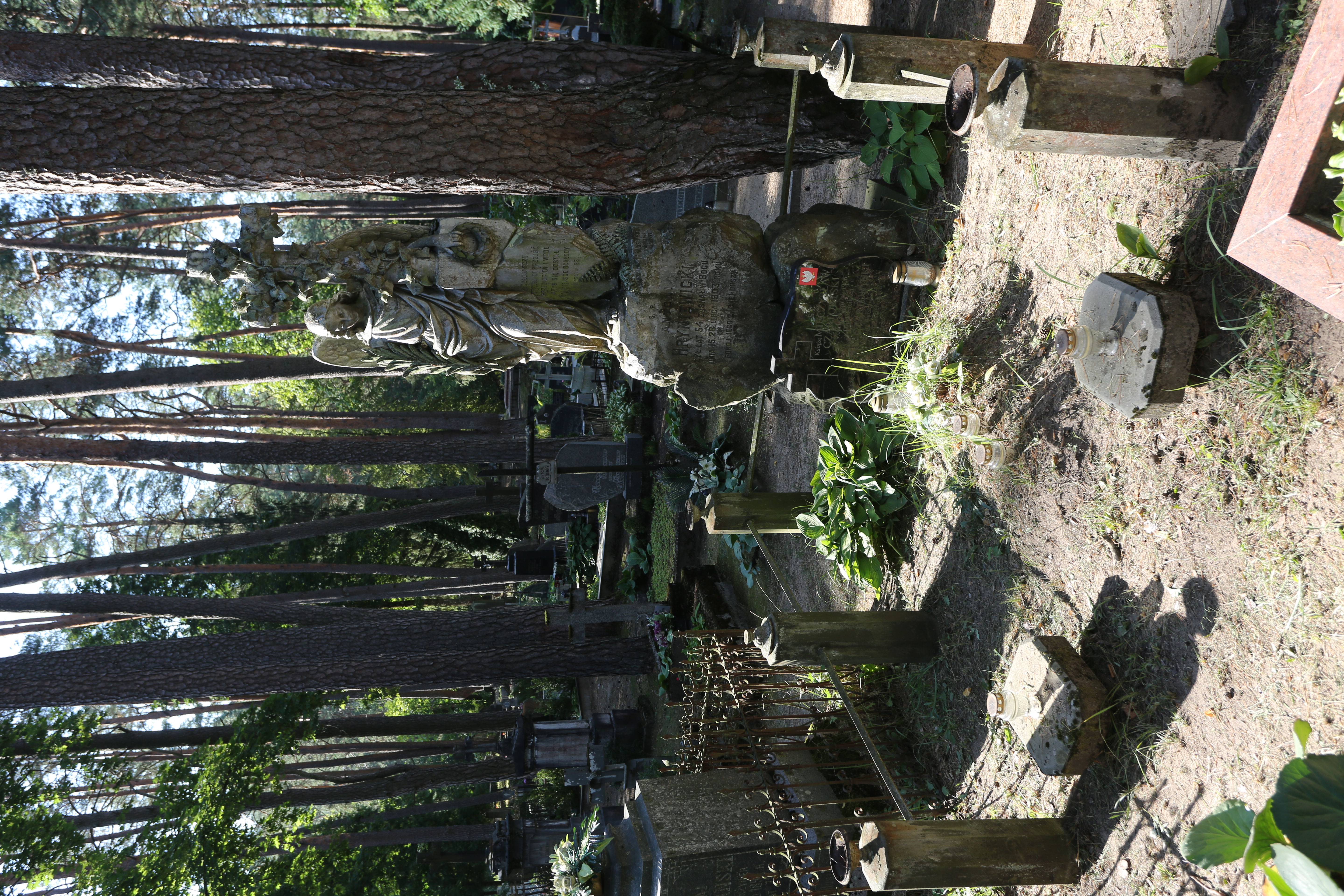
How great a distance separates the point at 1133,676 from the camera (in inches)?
119

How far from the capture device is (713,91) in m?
4.97

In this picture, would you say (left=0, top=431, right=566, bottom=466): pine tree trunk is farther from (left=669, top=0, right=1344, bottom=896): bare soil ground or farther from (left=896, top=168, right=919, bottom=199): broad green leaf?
(left=669, top=0, right=1344, bottom=896): bare soil ground

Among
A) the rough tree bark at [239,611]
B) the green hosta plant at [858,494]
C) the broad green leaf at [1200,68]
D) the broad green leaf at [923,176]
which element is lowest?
the rough tree bark at [239,611]

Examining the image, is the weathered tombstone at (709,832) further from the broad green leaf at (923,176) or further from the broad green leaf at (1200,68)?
the broad green leaf at (1200,68)

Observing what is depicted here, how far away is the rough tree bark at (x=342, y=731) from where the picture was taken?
32.1 feet

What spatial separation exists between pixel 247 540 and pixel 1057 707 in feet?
39.6

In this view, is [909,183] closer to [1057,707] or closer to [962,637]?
[962,637]

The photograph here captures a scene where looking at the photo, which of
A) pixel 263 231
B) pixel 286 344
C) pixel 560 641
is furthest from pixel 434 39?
pixel 263 231

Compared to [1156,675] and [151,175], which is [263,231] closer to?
[151,175]

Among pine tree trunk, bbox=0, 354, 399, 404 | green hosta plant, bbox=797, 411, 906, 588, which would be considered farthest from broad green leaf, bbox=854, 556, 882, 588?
pine tree trunk, bbox=0, 354, 399, 404

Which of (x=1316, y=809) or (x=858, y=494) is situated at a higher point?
(x=1316, y=809)

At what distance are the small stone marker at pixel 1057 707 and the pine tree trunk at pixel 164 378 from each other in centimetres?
701

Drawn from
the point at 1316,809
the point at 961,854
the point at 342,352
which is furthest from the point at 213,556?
the point at 1316,809

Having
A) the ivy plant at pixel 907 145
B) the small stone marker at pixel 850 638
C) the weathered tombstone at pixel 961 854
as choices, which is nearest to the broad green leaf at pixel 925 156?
the ivy plant at pixel 907 145
